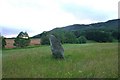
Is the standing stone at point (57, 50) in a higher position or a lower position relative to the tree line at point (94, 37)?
lower

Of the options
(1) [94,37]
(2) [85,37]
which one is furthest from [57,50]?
(2) [85,37]

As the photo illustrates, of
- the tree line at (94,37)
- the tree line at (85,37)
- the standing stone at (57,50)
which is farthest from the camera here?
the tree line at (85,37)

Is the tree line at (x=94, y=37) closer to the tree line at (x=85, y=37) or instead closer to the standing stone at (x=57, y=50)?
the tree line at (x=85, y=37)

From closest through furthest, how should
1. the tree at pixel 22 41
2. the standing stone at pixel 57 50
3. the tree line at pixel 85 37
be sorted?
the standing stone at pixel 57 50 → the tree line at pixel 85 37 → the tree at pixel 22 41

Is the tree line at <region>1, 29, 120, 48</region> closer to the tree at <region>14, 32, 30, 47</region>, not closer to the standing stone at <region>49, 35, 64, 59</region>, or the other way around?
the tree at <region>14, 32, 30, 47</region>

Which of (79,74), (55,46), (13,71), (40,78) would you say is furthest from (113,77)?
(55,46)

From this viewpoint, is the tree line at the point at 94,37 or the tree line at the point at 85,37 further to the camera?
the tree line at the point at 85,37

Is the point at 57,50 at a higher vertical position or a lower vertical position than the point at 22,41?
lower

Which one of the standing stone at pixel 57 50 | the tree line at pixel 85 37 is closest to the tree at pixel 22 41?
the tree line at pixel 85 37

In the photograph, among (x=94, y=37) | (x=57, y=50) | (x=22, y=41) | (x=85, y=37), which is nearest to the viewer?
(x=57, y=50)

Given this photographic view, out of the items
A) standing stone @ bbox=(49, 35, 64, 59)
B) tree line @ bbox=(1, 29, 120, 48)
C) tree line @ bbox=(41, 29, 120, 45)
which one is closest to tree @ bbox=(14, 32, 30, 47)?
tree line @ bbox=(1, 29, 120, 48)

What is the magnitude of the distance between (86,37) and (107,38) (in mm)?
9838

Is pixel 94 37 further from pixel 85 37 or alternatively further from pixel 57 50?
pixel 57 50

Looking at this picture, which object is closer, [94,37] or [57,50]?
[57,50]
